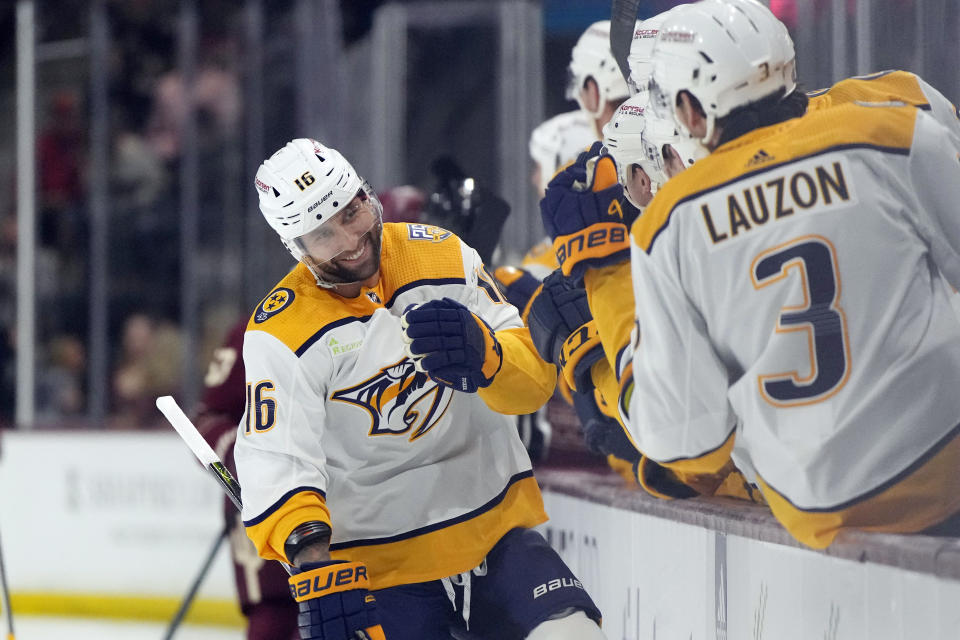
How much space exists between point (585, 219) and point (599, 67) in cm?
96

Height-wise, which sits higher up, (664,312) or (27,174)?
(664,312)

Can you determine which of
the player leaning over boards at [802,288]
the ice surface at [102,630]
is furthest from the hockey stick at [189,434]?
the ice surface at [102,630]

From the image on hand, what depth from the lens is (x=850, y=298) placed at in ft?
4.35

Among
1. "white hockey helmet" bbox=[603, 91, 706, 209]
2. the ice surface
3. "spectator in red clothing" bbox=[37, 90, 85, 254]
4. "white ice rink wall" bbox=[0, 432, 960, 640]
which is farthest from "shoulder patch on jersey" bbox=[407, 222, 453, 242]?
"spectator in red clothing" bbox=[37, 90, 85, 254]

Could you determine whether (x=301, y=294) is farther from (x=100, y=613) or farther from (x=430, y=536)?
(x=100, y=613)

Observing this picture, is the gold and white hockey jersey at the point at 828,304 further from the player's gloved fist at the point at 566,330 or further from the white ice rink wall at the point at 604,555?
the player's gloved fist at the point at 566,330

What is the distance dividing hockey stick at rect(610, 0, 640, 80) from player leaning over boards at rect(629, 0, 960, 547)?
0.43 metres

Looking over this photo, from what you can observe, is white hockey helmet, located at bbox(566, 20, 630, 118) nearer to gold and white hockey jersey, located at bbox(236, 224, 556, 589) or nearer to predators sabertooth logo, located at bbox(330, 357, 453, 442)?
gold and white hockey jersey, located at bbox(236, 224, 556, 589)

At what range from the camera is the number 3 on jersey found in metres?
1.32

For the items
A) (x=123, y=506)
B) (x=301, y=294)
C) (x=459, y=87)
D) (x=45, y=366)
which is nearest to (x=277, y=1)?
(x=459, y=87)

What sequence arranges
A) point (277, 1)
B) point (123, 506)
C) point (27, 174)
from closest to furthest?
point (123, 506) → point (27, 174) → point (277, 1)

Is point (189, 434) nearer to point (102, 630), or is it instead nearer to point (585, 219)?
point (585, 219)

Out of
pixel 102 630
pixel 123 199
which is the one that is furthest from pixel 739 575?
pixel 123 199

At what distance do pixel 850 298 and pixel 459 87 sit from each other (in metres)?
4.12
